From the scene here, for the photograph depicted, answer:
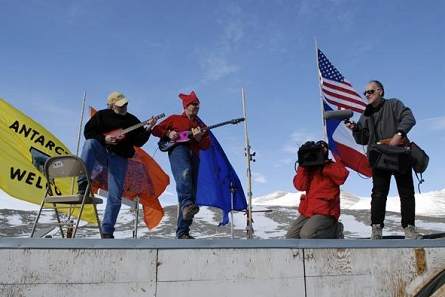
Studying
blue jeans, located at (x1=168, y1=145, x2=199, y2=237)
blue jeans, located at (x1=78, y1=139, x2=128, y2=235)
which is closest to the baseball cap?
blue jeans, located at (x1=78, y1=139, x2=128, y2=235)

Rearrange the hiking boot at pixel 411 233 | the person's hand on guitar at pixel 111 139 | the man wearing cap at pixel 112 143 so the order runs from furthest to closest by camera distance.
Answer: the person's hand on guitar at pixel 111 139
the man wearing cap at pixel 112 143
the hiking boot at pixel 411 233

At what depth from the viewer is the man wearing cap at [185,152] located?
4.34 meters

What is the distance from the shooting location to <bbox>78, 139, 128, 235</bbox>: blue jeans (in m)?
4.38

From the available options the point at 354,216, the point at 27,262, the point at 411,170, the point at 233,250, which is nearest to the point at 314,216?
the point at 411,170

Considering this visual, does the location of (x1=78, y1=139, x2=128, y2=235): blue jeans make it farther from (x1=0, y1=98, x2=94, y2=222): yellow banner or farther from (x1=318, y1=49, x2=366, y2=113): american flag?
(x1=318, y1=49, x2=366, y2=113): american flag

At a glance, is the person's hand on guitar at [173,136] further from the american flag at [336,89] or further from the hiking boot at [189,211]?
the american flag at [336,89]

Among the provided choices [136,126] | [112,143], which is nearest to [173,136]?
[136,126]

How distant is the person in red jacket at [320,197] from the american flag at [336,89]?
523 cm

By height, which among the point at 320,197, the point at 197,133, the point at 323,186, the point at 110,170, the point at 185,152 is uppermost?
the point at 197,133

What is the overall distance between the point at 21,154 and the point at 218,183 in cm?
484

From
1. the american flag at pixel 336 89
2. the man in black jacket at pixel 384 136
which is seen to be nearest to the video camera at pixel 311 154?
the man in black jacket at pixel 384 136

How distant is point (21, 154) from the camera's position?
8.48 meters

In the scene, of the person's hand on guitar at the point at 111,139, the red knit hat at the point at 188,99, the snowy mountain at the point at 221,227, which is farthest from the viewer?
the snowy mountain at the point at 221,227

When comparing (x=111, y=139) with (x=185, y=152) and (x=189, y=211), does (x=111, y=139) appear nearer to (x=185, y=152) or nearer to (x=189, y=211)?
(x=185, y=152)
